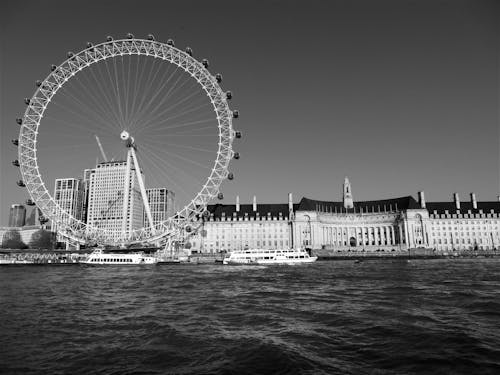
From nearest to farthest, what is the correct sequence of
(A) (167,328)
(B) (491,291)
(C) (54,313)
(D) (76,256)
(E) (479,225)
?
(A) (167,328)
(C) (54,313)
(B) (491,291)
(D) (76,256)
(E) (479,225)

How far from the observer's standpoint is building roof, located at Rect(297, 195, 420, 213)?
132 m

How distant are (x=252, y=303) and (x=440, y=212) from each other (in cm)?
12532

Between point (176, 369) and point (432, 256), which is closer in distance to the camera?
point (176, 369)

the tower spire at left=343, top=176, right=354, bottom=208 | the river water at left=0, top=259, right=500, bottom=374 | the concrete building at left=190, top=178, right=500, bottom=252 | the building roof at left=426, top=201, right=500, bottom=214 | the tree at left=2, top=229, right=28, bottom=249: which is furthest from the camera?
the tower spire at left=343, top=176, right=354, bottom=208

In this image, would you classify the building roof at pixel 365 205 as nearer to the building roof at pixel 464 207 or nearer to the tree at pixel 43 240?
the building roof at pixel 464 207

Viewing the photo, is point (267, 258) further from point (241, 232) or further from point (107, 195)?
point (107, 195)

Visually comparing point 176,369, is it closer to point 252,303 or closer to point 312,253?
point 252,303

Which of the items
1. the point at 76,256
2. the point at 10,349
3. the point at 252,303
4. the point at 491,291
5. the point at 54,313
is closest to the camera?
the point at 10,349

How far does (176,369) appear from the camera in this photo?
34.8ft

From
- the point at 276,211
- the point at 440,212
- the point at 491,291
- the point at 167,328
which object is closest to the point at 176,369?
the point at 167,328

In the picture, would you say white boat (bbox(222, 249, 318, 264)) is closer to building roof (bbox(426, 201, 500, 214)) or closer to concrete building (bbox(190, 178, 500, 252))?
concrete building (bbox(190, 178, 500, 252))

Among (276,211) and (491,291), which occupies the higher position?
(276,211)

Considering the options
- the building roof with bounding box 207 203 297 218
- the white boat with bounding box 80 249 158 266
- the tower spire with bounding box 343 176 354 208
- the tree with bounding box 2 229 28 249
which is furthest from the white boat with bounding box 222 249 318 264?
the tree with bounding box 2 229 28 249

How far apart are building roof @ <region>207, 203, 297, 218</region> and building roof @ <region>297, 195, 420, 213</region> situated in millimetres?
6644
